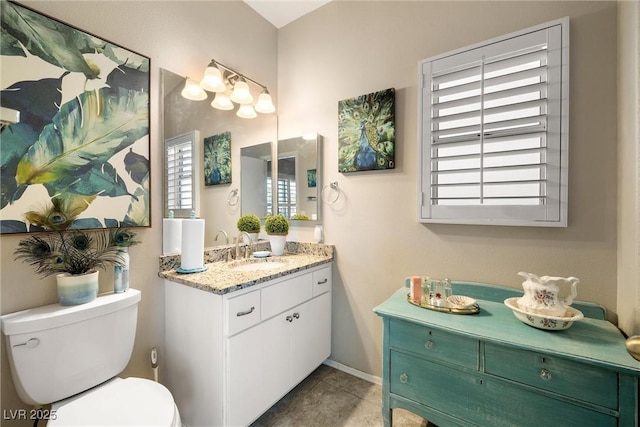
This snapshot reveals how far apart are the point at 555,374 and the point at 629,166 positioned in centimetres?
92

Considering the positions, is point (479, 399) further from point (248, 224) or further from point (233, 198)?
point (233, 198)

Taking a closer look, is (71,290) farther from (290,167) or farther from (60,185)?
(290,167)

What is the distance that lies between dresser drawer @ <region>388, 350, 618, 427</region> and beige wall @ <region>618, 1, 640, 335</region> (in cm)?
43

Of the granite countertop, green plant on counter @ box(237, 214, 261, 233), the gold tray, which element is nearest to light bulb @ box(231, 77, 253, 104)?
green plant on counter @ box(237, 214, 261, 233)

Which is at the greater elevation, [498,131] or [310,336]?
[498,131]

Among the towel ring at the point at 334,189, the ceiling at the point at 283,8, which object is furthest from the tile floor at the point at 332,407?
the ceiling at the point at 283,8

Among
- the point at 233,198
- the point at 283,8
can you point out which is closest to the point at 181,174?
the point at 233,198

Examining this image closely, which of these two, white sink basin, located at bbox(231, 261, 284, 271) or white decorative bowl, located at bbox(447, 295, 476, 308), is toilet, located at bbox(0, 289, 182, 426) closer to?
white sink basin, located at bbox(231, 261, 284, 271)

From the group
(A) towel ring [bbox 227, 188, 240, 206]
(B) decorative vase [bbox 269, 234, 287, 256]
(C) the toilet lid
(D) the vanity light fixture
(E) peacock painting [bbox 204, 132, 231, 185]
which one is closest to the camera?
(C) the toilet lid

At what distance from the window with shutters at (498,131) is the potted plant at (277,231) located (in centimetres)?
104

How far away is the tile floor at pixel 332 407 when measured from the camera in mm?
1615

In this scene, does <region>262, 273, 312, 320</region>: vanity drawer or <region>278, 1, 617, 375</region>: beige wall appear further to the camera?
<region>262, 273, 312, 320</region>: vanity drawer

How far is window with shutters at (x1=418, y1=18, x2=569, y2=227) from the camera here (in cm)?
135

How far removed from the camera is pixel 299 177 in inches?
89.7
